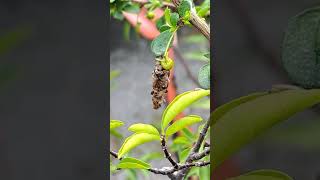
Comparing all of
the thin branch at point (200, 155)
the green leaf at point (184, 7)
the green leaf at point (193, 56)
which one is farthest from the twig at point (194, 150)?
the green leaf at point (193, 56)

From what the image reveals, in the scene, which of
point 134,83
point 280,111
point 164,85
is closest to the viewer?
point 280,111

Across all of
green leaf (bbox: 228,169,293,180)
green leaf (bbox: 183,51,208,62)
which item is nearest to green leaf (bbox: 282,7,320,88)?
green leaf (bbox: 228,169,293,180)

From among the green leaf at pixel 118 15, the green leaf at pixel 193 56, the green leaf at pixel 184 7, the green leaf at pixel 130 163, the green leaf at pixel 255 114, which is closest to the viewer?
the green leaf at pixel 255 114

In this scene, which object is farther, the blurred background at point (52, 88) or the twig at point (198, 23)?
the blurred background at point (52, 88)

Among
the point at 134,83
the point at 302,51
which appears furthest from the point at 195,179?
the point at 302,51

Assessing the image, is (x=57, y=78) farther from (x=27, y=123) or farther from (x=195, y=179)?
(x=195, y=179)

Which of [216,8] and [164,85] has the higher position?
[216,8]

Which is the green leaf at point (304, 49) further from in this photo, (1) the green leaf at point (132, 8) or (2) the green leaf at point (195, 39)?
(2) the green leaf at point (195, 39)
